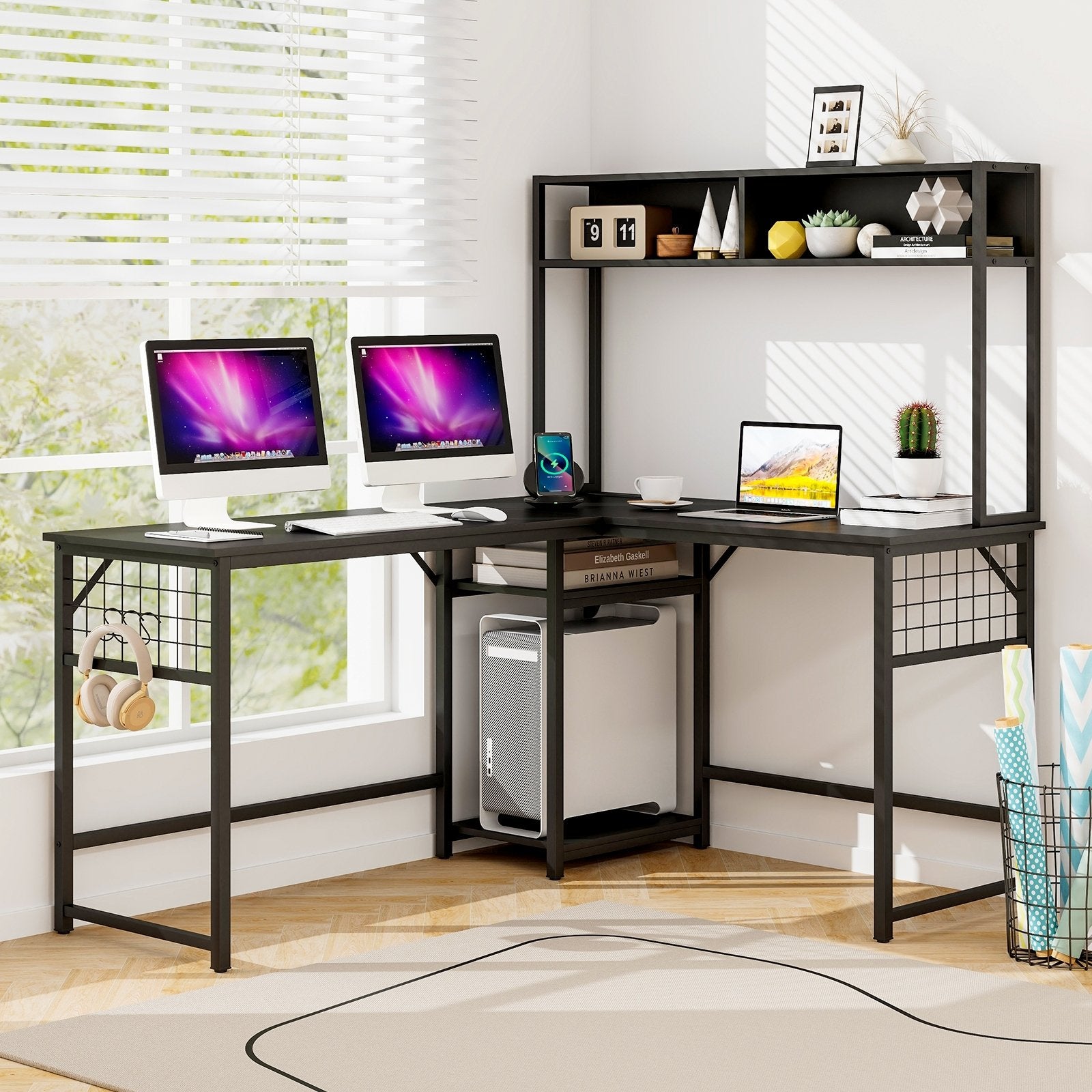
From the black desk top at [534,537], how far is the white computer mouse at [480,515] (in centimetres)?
2

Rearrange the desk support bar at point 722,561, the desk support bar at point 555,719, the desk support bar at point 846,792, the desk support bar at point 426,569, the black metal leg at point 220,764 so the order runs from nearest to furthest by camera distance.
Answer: the black metal leg at point 220,764 < the desk support bar at point 846,792 < the desk support bar at point 555,719 < the desk support bar at point 426,569 < the desk support bar at point 722,561

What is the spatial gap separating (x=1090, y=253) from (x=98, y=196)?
2.18m

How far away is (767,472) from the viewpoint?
454cm

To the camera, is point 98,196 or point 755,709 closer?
point 98,196

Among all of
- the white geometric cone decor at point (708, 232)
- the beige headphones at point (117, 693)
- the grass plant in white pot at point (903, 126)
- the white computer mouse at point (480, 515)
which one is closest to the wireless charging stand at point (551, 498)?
the white computer mouse at point (480, 515)

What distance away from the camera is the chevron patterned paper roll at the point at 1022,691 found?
3799mm

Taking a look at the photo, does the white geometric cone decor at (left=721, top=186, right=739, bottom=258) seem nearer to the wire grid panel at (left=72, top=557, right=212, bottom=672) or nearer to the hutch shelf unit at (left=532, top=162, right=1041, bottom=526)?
the hutch shelf unit at (left=532, top=162, right=1041, bottom=526)

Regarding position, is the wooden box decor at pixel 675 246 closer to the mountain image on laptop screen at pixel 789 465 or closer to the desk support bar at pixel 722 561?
the mountain image on laptop screen at pixel 789 465

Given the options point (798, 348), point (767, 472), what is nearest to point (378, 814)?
point (767, 472)

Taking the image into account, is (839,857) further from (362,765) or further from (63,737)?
(63,737)

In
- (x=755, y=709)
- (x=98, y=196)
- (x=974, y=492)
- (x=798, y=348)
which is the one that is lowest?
(x=755, y=709)

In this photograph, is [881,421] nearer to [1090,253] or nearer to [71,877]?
[1090,253]

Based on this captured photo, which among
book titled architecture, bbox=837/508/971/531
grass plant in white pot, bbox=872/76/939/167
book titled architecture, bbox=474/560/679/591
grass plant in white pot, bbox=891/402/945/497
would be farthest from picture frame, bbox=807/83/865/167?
book titled architecture, bbox=474/560/679/591

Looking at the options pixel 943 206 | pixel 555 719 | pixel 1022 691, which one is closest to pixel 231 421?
pixel 555 719
